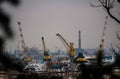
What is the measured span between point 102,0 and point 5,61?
4365 millimetres

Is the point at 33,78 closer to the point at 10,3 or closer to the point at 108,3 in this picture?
the point at 10,3

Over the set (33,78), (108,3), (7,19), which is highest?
(108,3)

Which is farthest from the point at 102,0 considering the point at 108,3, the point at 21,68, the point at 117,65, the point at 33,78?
the point at 21,68

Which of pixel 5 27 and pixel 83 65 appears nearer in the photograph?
pixel 5 27

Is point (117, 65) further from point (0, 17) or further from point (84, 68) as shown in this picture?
point (0, 17)

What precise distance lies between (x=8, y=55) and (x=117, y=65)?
61cm

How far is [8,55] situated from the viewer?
943 mm

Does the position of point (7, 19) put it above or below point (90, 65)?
above

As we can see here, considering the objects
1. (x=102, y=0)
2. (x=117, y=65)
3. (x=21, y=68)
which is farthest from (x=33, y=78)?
(x=102, y=0)

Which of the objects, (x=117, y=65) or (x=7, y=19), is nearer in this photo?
(x=7, y=19)

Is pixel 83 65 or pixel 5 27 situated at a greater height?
pixel 5 27

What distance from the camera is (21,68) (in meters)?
1.02

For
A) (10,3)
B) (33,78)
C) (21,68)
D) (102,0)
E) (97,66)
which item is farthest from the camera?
(102,0)

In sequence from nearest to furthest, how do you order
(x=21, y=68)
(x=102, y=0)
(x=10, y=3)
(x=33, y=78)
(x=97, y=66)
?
(x=10, y=3) < (x=21, y=68) < (x=97, y=66) < (x=33, y=78) < (x=102, y=0)
